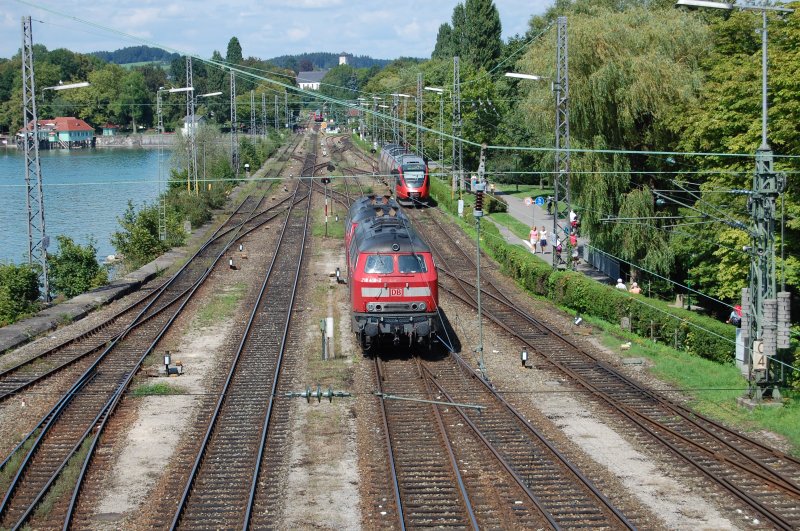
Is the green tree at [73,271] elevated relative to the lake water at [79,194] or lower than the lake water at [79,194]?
lower

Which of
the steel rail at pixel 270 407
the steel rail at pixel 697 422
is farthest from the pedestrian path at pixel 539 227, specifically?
the steel rail at pixel 270 407

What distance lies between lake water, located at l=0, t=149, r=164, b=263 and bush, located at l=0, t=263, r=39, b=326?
4136mm

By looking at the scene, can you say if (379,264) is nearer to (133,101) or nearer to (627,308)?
(627,308)

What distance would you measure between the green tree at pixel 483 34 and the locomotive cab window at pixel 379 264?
71578mm

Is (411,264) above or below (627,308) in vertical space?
above

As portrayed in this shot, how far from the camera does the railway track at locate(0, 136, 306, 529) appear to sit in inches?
588

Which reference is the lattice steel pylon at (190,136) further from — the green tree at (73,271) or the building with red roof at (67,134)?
the building with red roof at (67,134)

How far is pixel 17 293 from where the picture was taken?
98.6 ft

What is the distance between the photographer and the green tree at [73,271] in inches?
1374

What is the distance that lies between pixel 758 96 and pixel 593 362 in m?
11.2

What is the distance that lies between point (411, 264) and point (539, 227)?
26312 millimetres

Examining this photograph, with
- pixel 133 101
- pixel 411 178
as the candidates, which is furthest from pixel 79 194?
pixel 133 101

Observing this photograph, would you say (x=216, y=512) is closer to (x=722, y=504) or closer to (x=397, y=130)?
(x=722, y=504)

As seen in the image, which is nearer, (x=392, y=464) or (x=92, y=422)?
(x=392, y=464)
